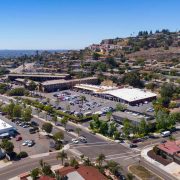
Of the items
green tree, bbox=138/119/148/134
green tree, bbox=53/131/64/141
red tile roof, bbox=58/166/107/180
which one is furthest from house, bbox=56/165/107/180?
green tree, bbox=138/119/148/134

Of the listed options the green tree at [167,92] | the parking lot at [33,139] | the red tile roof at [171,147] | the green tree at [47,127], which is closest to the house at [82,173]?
the parking lot at [33,139]

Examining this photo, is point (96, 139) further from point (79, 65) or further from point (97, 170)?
point (79, 65)

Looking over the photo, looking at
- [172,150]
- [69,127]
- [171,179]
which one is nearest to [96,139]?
[69,127]

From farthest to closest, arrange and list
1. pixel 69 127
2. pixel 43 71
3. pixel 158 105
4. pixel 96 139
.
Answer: pixel 43 71, pixel 158 105, pixel 69 127, pixel 96 139

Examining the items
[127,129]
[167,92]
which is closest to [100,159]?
[127,129]

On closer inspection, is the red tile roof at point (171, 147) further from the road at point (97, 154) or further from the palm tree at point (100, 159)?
the palm tree at point (100, 159)

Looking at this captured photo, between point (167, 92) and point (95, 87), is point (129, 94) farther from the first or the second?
point (95, 87)

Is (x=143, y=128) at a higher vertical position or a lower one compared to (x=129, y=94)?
lower

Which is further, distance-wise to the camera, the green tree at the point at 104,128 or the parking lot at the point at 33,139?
the green tree at the point at 104,128

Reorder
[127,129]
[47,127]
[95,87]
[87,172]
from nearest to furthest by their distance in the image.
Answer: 1. [87,172]
2. [127,129]
3. [47,127]
4. [95,87]
